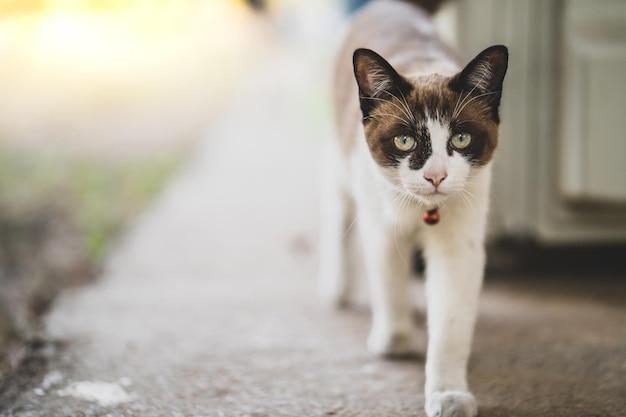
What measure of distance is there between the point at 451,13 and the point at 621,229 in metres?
1.00

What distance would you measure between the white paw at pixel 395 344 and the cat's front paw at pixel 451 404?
333 millimetres

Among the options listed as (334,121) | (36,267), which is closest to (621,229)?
(334,121)

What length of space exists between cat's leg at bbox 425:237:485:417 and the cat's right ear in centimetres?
35

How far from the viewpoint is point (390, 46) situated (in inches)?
68.9

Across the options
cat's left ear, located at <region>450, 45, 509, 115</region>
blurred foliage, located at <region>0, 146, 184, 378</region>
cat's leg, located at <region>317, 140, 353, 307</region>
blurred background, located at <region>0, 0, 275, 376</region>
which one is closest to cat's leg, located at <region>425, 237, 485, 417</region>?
cat's left ear, located at <region>450, 45, 509, 115</region>

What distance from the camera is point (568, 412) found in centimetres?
133

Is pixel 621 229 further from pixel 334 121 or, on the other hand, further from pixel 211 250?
pixel 211 250

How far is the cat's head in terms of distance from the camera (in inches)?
48.6

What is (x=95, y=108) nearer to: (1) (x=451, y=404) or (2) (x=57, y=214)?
(2) (x=57, y=214)

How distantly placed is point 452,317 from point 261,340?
0.66 m

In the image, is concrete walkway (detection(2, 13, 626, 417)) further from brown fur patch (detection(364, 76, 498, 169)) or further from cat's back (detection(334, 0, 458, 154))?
brown fur patch (detection(364, 76, 498, 169))

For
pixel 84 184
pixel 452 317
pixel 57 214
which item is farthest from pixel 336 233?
pixel 84 184

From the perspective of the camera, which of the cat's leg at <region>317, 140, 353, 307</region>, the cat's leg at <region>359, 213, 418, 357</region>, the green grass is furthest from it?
the green grass

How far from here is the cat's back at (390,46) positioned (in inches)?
63.5
